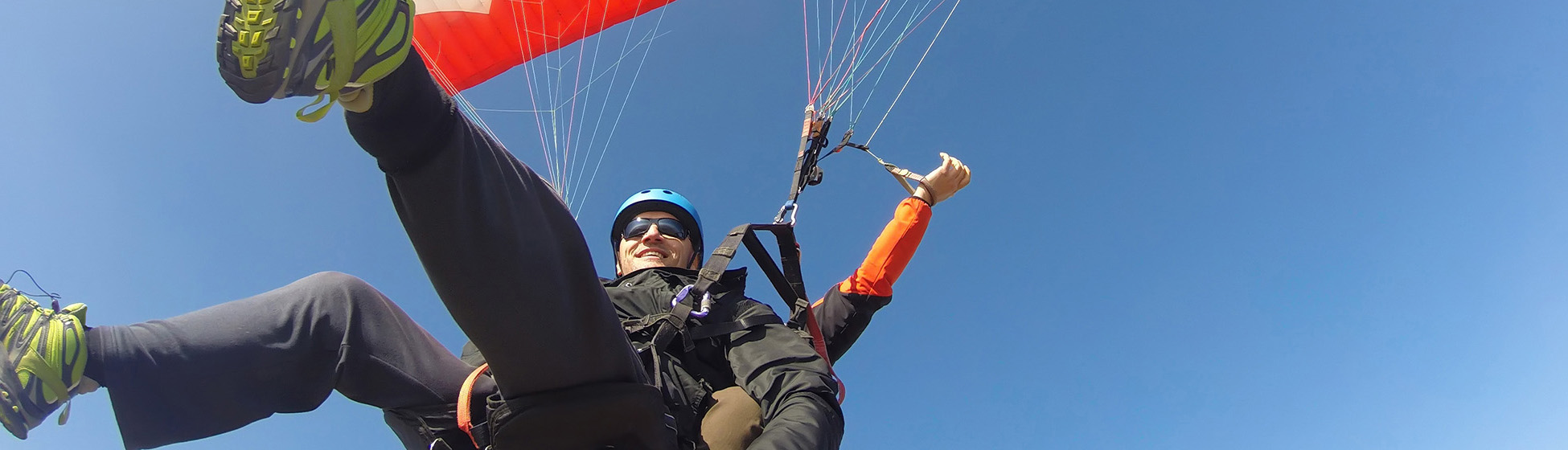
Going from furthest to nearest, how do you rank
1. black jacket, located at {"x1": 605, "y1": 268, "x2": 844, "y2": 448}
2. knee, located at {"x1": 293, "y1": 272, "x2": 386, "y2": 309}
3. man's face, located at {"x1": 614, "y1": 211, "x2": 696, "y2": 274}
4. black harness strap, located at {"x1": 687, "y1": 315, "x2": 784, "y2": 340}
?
1. man's face, located at {"x1": 614, "y1": 211, "x2": 696, "y2": 274}
2. black harness strap, located at {"x1": 687, "y1": 315, "x2": 784, "y2": 340}
3. black jacket, located at {"x1": 605, "y1": 268, "x2": 844, "y2": 448}
4. knee, located at {"x1": 293, "y1": 272, "x2": 386, "y2": 309}

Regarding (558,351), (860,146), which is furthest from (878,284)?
(558,351)

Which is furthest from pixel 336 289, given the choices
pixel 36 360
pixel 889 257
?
pixel 889 257

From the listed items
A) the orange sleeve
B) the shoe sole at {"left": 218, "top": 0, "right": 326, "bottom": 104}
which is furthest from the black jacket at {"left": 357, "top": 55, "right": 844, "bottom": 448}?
the orange sleeve

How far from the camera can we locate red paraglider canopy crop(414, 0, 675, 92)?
543 cm

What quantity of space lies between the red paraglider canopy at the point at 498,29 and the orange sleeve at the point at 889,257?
296 cm

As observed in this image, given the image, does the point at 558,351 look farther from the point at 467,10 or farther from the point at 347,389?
the point at 467,10

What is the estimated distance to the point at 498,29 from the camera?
18.3 ft

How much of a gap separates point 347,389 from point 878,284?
202 centimetres

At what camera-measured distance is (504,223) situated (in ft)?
5.24

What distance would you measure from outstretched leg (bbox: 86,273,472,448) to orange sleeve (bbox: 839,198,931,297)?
5.50 feet

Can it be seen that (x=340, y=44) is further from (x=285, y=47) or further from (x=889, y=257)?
(x=889, y=257)

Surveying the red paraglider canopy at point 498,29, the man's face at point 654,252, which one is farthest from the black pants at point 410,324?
the red paraglider canopy at point 498,29

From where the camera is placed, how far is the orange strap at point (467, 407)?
206 cm

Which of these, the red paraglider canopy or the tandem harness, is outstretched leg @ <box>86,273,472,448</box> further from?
the red paraglider canopy
